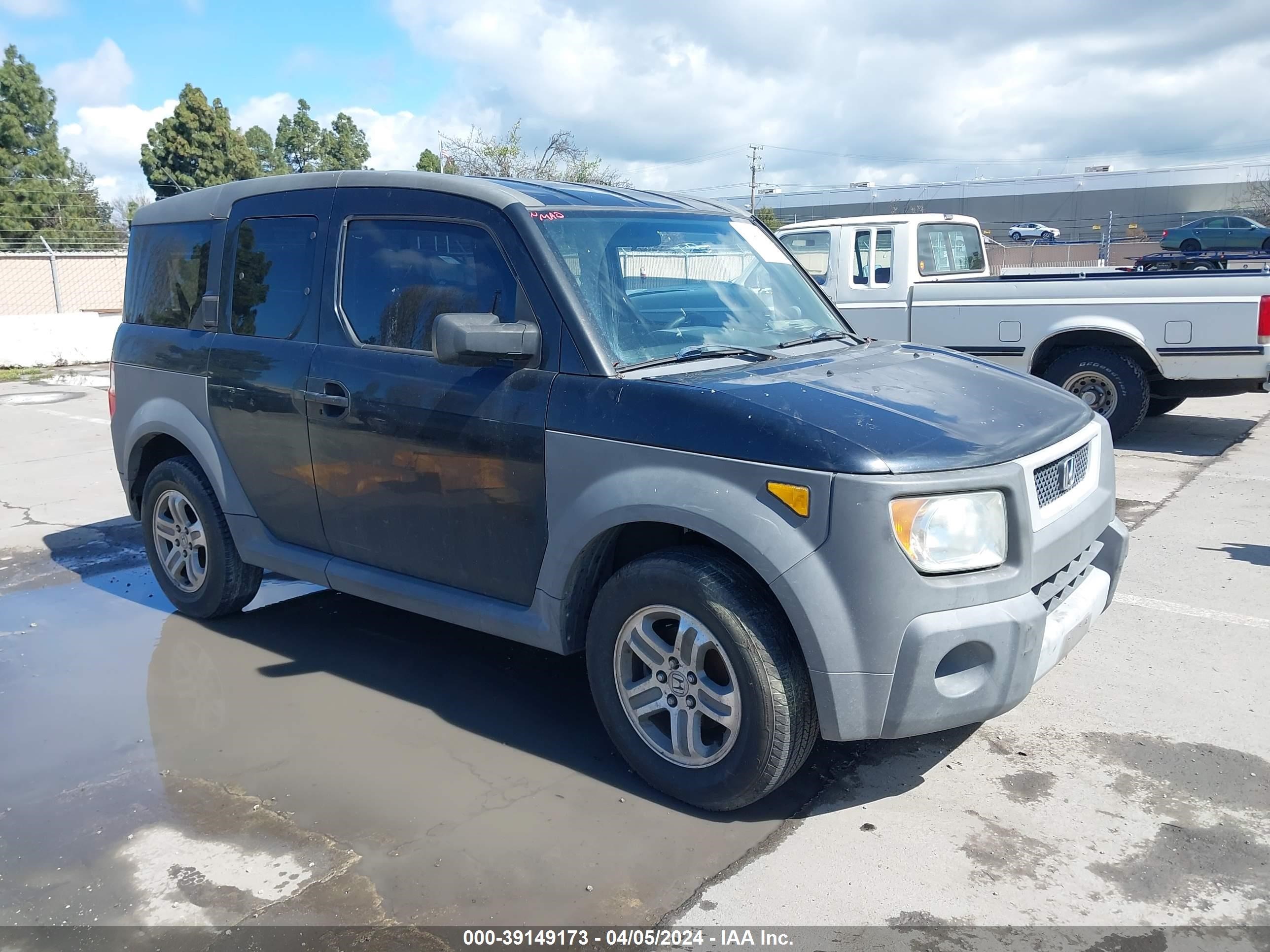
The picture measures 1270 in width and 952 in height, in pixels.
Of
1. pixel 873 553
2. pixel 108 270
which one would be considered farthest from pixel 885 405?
pixel 108 270

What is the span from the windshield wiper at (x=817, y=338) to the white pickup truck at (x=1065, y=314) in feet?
12.9

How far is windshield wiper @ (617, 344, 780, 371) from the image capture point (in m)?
3.61

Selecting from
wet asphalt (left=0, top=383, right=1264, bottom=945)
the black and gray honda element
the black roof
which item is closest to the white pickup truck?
the black roof

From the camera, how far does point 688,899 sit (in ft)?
9.80

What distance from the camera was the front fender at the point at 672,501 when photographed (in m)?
3.05

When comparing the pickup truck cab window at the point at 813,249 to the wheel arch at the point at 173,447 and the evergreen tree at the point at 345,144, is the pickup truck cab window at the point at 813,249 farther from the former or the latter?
the evergreen tree at the point at 345,144

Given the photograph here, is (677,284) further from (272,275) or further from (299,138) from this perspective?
(299,138)

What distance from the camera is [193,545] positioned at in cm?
524

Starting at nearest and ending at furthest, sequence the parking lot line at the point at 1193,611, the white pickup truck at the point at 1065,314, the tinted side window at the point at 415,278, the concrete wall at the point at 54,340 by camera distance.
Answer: the tinted side window at the point at 415,278
the parking lot line at the point at 1193,611
the white pickup truck at the point at 1065,314
the concrete wall at the point at 54,340

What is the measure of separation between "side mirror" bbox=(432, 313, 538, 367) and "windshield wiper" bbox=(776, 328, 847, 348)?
3.51 feet

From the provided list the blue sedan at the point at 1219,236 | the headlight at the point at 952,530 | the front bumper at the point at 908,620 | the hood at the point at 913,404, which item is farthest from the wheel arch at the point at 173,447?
the blue sedan at the point at 1219,236

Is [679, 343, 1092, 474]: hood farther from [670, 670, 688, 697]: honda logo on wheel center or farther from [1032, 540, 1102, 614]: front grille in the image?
[670, 670, 688, 697]: honda logo on wheel center

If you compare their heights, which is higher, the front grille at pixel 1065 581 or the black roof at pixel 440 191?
the black roof at pixel 440 191

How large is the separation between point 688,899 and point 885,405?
1.62 m
